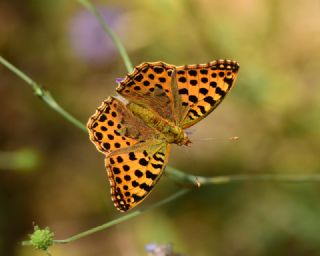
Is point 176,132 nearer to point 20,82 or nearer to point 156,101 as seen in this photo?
point 156,101

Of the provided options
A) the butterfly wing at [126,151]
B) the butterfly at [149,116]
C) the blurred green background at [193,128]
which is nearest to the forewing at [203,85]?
the butterfly at [149,116]

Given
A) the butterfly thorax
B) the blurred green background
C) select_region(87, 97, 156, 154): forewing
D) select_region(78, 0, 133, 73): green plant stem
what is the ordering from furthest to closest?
the blurred green background → select_region(78, 0, 133, 73): green plant stem → the butterfly thorax → select_region(87, 97, 156, 154): forewing

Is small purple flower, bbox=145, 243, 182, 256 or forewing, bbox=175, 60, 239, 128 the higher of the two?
forewing, bbox=175, 60, 239, 128

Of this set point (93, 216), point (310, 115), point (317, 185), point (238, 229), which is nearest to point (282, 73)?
point (310, 115)

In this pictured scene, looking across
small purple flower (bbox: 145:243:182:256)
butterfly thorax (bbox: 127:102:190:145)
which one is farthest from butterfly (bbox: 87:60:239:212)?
small purple flower (bbox: 145:243:182:256)

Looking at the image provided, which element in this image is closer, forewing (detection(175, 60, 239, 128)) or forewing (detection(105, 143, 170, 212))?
forewing (detection(105, 143, 170, 212))

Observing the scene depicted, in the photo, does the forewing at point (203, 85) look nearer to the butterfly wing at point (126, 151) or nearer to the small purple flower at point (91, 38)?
the butterfly wing at point (126, 151)

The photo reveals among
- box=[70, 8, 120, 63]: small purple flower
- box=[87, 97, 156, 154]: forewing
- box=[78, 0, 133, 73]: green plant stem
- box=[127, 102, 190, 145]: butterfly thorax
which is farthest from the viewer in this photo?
box=[70, 8, 120, 63]: small purple flower

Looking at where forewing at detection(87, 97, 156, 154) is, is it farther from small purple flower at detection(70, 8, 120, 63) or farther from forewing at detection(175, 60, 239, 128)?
small purple flower at detection(70, 8, 120, 63)
